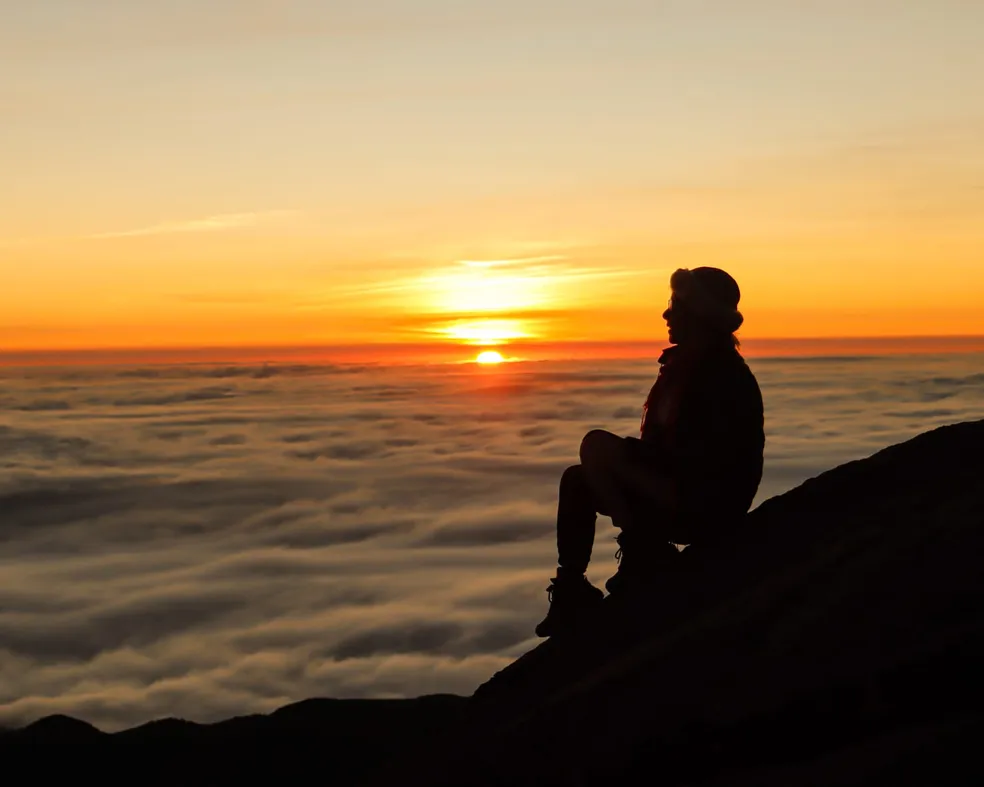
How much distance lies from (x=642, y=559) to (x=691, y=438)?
2.64ft

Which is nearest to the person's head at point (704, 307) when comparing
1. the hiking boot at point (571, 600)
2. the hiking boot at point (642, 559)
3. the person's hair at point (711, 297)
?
the person's hair at point (711, 297)

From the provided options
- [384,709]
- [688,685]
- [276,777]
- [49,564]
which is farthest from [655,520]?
[49,564]

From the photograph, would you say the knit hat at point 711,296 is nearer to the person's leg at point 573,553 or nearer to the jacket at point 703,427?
the jacket at point 703,427

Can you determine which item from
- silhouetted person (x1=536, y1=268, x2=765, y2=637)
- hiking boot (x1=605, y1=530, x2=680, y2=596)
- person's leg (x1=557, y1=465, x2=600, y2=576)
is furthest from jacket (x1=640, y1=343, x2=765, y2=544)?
person's leg (x1=557, y1=465, x2=600, y2=576)

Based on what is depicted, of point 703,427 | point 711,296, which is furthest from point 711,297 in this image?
point 703,427

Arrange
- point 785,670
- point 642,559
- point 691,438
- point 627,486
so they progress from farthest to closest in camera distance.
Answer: point 642,559
point 627,486
point 691,438
point 785,670

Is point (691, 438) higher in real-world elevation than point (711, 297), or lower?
lower

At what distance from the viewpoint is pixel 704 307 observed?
4.76m

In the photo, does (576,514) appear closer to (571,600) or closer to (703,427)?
(571,600)

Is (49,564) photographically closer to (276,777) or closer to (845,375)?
(276,777)

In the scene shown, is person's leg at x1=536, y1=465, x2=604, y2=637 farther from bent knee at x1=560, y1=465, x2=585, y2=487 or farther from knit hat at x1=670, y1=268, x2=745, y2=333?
knit hat at x1=670, y1=268, x2=745, y2=333

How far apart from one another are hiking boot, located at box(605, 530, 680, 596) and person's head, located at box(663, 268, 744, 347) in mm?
978

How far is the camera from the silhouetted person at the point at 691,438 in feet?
15.5

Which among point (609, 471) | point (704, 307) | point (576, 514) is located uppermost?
point (704, 307)
